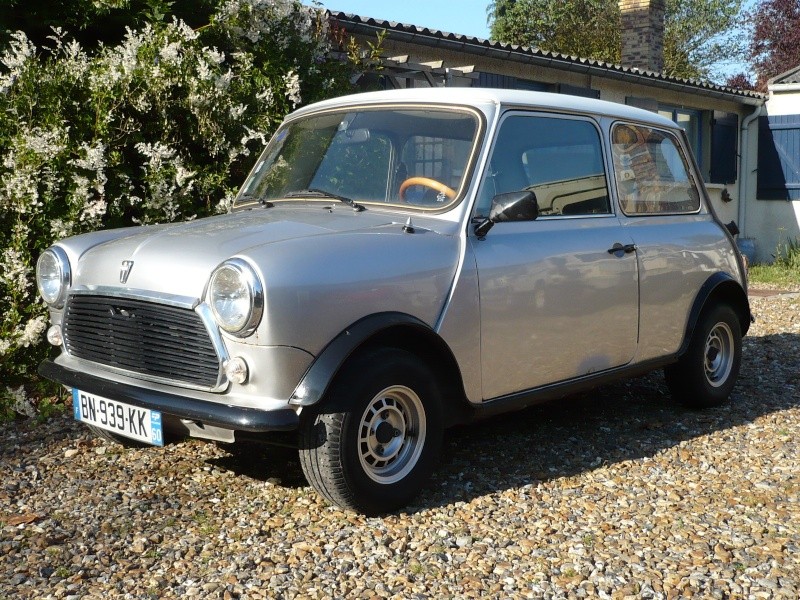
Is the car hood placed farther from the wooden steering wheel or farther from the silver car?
the wooden steering wheel

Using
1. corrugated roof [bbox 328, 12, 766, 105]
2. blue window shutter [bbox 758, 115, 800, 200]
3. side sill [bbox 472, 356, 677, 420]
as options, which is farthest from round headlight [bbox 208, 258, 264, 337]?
blue window shutter [bbox 758, 115, 800, 200]

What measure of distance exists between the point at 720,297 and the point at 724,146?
12.1 m

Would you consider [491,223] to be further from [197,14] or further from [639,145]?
[197,14]

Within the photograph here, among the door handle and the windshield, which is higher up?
the windshield

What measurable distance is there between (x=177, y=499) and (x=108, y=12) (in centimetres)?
451

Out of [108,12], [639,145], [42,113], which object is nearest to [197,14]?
[108,12]

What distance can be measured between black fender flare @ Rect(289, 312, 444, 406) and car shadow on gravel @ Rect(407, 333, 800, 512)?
2.80 feet

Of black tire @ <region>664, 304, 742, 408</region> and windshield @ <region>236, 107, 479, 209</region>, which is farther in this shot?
black tire @ <region>664, 304, 742, 408</region>

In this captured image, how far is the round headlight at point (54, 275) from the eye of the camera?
4.04 m

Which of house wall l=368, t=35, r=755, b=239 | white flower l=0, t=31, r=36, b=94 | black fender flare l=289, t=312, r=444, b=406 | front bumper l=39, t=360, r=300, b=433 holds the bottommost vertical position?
front bumper l=39, t=360, r=300, b=433

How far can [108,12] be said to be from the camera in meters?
6.98

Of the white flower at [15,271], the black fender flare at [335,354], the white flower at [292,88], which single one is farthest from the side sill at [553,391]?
the white flower at [292,88]

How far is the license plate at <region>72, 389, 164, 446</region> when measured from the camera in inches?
141

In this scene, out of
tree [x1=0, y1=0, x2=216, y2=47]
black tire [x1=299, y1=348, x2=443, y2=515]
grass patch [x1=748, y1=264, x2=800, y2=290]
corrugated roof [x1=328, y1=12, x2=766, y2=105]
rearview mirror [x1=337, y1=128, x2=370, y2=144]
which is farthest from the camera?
grass patch [x1=748, y1=264, x2=800, y2=290]
